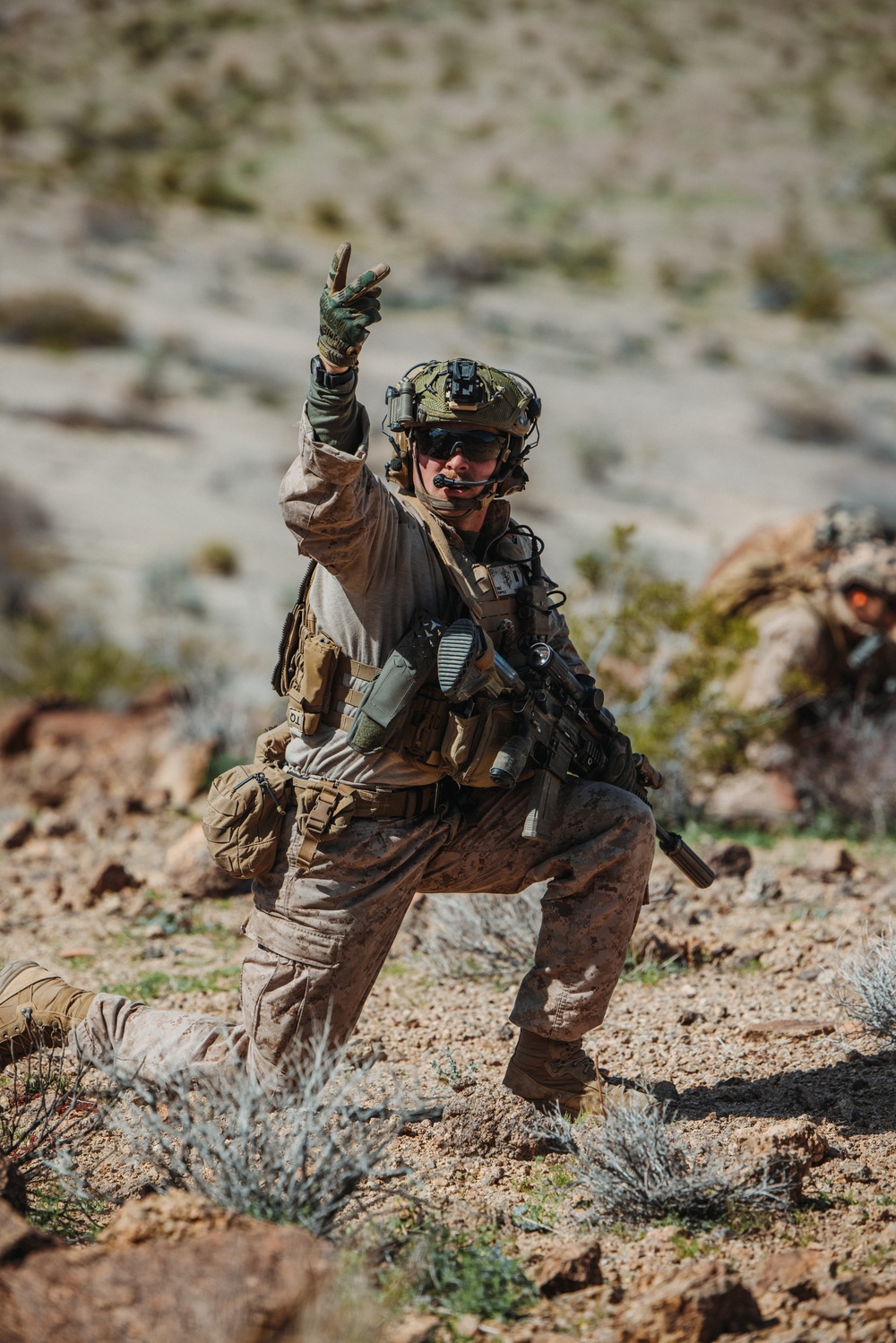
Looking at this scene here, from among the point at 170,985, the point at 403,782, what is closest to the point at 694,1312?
the point at 403,782

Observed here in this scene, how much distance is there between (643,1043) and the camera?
3826 mm

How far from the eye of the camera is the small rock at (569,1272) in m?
2.48

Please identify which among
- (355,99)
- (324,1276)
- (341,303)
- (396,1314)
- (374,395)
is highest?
(355,99)

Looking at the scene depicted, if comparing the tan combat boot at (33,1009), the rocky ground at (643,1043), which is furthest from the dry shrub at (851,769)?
the tan combat boot at (33,1009)

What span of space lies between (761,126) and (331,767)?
3644cm

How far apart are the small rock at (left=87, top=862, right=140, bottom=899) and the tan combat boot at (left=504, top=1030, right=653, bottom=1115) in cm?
267

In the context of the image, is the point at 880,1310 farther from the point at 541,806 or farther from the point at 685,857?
the point at 685,857

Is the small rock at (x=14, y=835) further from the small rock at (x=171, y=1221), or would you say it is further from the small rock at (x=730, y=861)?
the small rock at (x=171, y=1221)

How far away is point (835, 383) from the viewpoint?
2062 centimetres

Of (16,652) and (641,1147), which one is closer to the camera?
(641,1147)

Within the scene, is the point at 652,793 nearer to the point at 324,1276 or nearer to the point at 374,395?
the point at 324,1276

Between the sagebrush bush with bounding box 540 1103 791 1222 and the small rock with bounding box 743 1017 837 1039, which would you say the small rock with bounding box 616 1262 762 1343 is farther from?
the small rock with bounding box 743 1017 837 1039

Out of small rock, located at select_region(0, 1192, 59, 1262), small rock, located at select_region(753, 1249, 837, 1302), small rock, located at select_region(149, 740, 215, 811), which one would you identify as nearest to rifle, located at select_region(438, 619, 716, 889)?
small rock, located at select_region(753, 1249, 837, 1302)

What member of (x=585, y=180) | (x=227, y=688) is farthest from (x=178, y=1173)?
(x=585, y=180)
